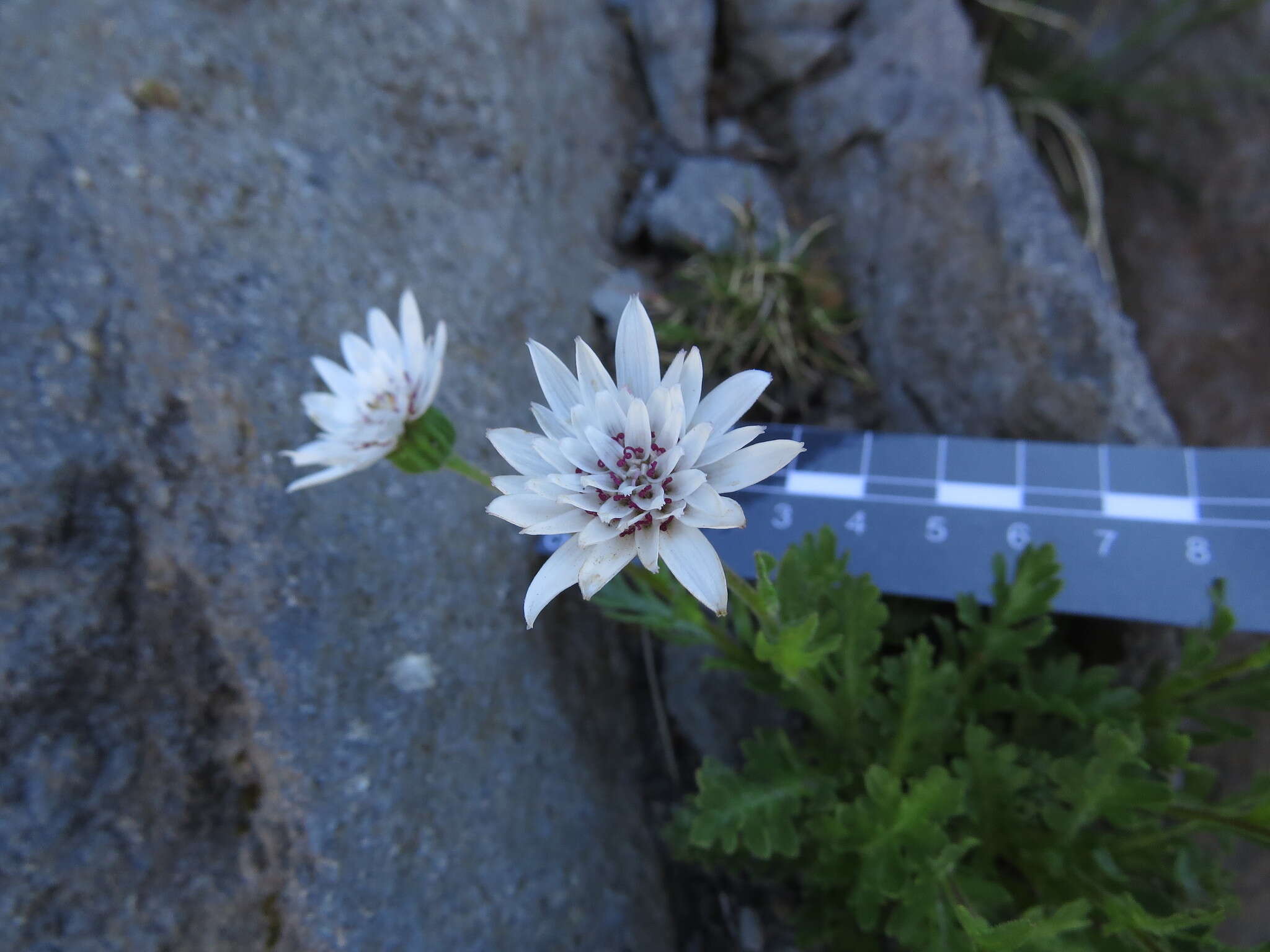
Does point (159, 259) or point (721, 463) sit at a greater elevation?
point (159, 259)

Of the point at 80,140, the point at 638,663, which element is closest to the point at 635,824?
the point at 638,663

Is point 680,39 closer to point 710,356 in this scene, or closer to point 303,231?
point 710,356

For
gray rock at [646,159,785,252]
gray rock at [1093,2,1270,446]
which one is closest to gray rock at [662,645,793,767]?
gray rock at [646,159,785,252]

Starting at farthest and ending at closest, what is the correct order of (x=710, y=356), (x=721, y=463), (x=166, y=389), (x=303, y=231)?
(x=710, y=356) < (x=303, y=231) < (x=166, y=389) < (x=721, y=463)

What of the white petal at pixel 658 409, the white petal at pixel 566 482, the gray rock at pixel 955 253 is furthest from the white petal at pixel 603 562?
the gray rock at pixel 955 253

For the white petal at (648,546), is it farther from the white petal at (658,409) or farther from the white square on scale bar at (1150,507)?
the white square on scale bar at (1150,507)

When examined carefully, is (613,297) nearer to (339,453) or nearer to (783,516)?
(783,516)

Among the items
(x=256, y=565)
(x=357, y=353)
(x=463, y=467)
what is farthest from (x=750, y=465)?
(x=256, y=565)

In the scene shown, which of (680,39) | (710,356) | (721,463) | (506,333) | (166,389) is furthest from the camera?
(680,39)
